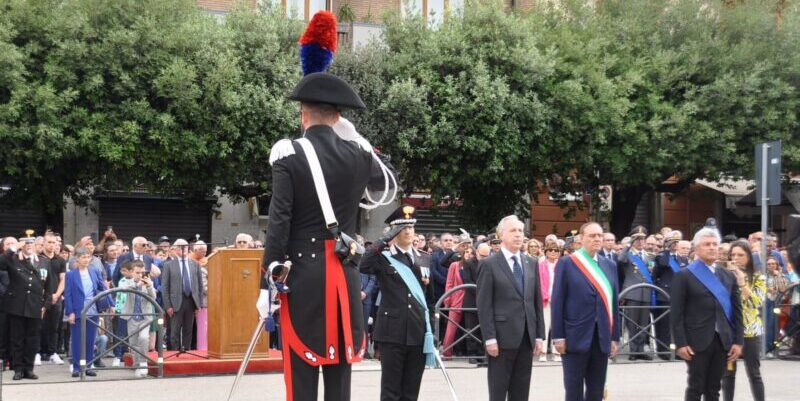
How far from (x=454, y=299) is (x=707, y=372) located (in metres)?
7.72

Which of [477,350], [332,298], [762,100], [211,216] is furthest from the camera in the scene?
[211,216]

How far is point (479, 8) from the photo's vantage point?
26625 millimetres

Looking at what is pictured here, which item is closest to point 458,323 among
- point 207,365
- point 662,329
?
point 662,329

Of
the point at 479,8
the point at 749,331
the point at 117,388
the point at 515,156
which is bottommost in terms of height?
the point at 117,388

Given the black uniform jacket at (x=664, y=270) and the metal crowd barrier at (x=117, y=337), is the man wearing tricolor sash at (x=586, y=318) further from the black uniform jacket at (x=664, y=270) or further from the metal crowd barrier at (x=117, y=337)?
the black uniform jacket at (x=664, y=270)

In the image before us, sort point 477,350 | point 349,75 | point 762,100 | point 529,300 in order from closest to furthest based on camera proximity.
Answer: point 529,300 < point 477,350 < point 349,75 < point 762,100

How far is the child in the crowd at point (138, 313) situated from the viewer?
50.0ft

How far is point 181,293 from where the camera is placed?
697 inches

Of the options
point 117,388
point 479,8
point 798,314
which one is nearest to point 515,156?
point 479,8

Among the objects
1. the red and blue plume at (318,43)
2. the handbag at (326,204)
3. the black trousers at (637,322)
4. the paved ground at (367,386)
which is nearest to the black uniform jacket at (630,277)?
the black trousers at (637,322)

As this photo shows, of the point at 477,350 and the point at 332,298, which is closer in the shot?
the point at 332,298

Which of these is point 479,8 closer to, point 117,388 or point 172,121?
point 172,121

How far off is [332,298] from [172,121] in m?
18.1

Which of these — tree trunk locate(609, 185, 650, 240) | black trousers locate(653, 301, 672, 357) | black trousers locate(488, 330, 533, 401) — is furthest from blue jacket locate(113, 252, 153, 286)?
tree trunk locate(609, 185, 650, 240)
